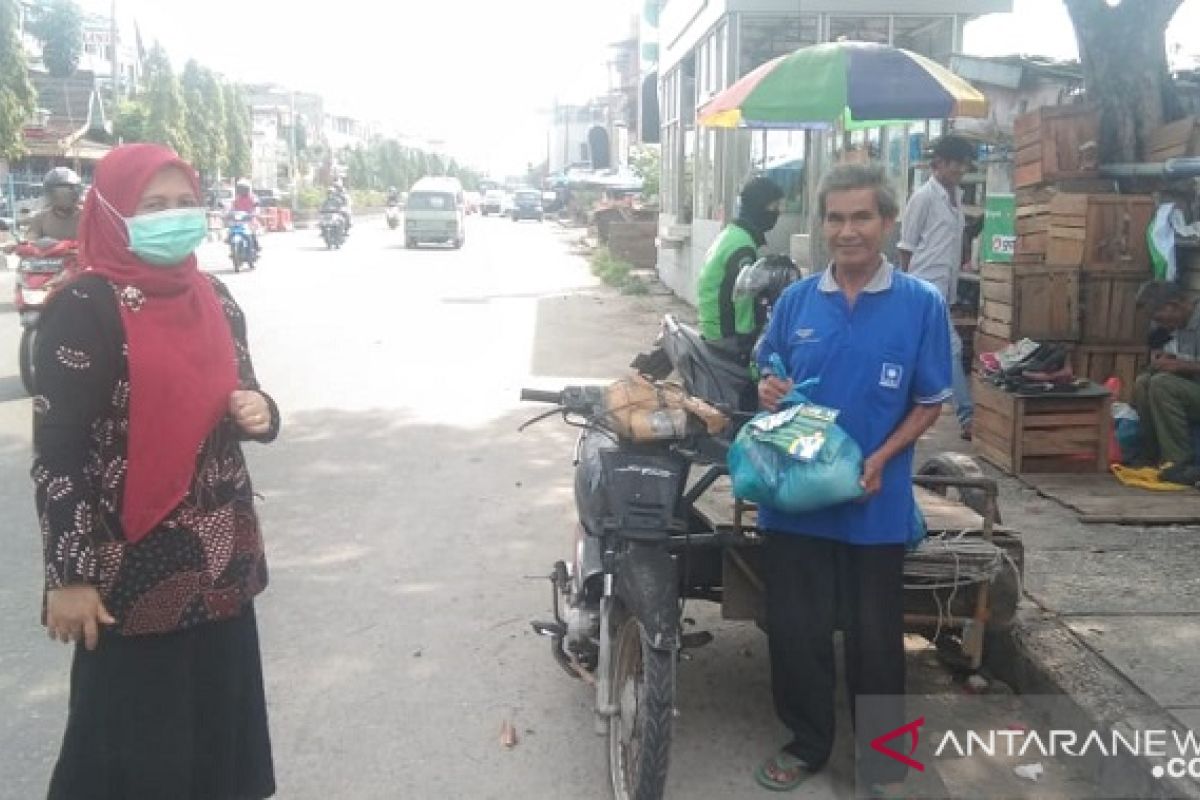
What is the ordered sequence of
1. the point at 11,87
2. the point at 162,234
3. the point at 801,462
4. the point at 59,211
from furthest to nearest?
the point at 11,87 < the point at 59,211 < the point at 801,462 < the point at 162,234

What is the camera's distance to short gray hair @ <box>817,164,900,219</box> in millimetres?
3264

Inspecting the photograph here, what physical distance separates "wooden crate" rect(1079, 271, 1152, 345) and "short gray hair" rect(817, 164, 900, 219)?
466 centimetres

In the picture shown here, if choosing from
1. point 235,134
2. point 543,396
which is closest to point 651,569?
point 543,396

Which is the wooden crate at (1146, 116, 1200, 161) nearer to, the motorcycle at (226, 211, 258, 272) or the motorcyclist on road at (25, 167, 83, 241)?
the motorcyclist on road at (25, 167, 83, 241)

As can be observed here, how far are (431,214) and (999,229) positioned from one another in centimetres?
2371

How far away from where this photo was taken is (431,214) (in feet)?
101

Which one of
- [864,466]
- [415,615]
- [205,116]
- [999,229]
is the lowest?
[415,615]

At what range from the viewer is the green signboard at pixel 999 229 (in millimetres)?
8477

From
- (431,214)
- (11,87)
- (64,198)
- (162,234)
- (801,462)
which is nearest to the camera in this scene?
(162,234)

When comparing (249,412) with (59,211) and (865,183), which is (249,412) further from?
(59,211)

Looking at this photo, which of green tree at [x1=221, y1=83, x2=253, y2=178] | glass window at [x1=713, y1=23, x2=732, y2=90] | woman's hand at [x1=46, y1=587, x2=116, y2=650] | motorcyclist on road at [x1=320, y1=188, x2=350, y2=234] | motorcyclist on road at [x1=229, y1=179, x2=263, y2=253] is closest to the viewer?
woman's hand at [x1=46, y1=587, x2=116, y2=650]

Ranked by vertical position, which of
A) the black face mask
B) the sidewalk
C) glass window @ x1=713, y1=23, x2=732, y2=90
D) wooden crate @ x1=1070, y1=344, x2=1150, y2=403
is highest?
glass window @ x1=713, y1=23, x2=732, y2=90

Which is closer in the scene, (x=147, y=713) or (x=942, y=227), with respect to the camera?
(x=147, y=713)

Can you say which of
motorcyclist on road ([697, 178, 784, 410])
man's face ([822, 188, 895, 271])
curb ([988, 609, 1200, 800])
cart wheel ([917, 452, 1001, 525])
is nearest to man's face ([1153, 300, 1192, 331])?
motorcyclist on road ([697, 178, 784, 410])
